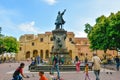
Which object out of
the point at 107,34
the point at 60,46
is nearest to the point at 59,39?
the point at 60,46

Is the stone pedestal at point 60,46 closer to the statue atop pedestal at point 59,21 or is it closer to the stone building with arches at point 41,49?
the statue atop pedestal at point 59,21

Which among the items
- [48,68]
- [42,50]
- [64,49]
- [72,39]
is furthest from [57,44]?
[72,39]

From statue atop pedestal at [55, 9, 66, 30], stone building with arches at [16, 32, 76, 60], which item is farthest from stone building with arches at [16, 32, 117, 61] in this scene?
statue atop pedestal at [55, 9, 66, 30]

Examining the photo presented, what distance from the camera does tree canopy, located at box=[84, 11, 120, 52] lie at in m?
58.6

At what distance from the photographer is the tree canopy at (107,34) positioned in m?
58.6

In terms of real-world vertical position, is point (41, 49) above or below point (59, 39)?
above

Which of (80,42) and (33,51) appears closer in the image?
(33,51)

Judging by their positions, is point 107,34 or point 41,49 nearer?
point 107,34

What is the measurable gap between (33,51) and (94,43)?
45.9 meters

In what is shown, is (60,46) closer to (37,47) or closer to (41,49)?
(41,49)

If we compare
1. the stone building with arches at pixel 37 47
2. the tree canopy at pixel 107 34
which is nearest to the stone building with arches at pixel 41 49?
the stone building with arches at pixel 37 47

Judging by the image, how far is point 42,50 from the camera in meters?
116

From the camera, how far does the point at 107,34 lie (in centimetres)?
6356

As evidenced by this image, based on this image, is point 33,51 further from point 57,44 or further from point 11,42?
point 57,44
